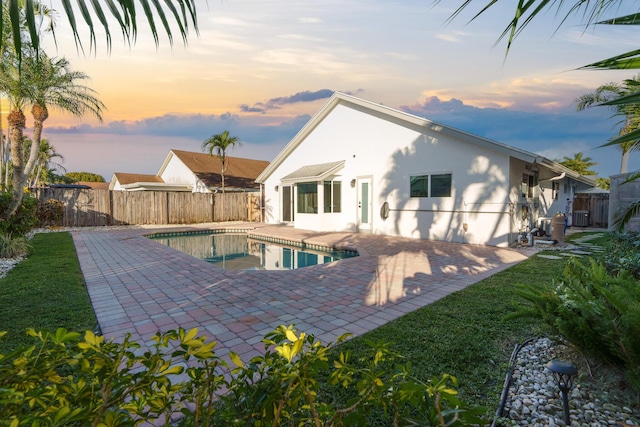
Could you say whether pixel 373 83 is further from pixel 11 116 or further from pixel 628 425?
pixel 11 116

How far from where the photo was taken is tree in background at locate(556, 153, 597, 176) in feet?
119

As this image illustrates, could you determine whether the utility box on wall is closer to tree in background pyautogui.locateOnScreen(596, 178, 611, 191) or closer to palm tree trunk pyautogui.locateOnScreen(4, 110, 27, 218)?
tree in background pyautogui.locateOnScreen(596, 178, 611, 191)

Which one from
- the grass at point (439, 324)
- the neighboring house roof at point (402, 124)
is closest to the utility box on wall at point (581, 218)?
the neighboring house roof at point (402, 124)

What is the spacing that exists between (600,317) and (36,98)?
1539cm

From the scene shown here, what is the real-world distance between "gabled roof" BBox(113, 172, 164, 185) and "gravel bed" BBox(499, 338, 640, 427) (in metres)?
34.3

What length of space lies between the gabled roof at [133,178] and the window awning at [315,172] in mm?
21004

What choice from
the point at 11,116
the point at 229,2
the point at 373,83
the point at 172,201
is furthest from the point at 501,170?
the point at 172,201

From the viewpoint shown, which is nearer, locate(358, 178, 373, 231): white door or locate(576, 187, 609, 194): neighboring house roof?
locate(358, 178, 373, 231): white door

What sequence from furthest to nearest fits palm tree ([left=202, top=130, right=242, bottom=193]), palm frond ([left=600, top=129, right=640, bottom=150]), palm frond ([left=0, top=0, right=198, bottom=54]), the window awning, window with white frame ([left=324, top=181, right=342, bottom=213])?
palm tree ([left=202, top=130, right=242, bottom=193]), window with white frame ([left=324, top=181, right=342, bottom=213]), the window awning, palm frond ([left=600, top=129, right=640, bottom=150]), palm frond ([left=0, top=0, right=198, bottom=54])

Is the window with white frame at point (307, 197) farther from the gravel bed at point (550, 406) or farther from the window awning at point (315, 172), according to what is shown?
the gravel bed at point (550, 406)

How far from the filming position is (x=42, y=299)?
493cm

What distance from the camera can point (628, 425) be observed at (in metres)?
2.16

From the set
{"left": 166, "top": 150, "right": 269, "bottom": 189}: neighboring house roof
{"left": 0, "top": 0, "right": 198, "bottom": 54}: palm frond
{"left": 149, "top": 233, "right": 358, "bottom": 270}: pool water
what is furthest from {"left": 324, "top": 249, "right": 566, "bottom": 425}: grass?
{"left": 166, "top": 150, "right": 269, "bottom": 189}: neighboring house roof

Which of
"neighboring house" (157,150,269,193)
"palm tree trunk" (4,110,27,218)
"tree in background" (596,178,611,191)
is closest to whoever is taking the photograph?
"palm tree trunk" (4,110,27,218)
